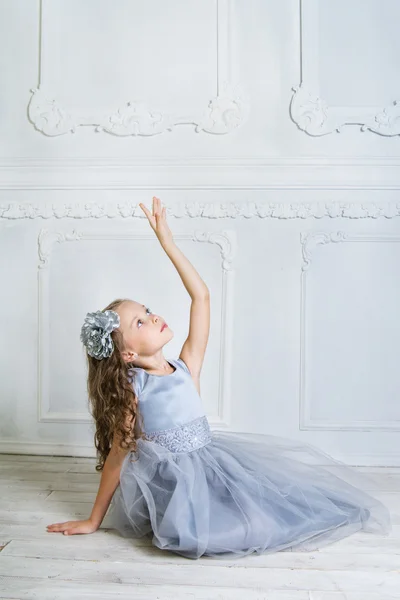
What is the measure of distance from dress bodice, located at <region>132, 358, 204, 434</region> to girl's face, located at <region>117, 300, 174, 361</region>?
2.4 inches

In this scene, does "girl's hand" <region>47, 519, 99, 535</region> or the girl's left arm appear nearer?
"girl's hand" <region>47, 519, 99, 535</region>

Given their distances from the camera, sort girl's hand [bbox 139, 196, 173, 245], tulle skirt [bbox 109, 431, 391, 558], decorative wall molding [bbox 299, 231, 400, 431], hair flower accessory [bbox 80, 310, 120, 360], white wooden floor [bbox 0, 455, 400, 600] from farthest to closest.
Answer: decorative wall molding [bbox 299, 231, 400, 431] < girl's hand [bbox 139, 196, 173, 245] < hair flower accessory [bbox 80, 310, 120, 360] < tulle skirt [bbox 109, 431, 391, 558] < white wooden floor [bbox 0, 455, 400, 600]

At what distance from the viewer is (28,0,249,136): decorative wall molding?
2.33 m

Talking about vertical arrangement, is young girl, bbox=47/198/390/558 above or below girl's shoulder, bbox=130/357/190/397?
below

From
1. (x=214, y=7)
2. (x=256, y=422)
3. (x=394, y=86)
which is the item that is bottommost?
(x=256, y=422)

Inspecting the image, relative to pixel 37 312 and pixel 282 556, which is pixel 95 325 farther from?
pixel 37 312

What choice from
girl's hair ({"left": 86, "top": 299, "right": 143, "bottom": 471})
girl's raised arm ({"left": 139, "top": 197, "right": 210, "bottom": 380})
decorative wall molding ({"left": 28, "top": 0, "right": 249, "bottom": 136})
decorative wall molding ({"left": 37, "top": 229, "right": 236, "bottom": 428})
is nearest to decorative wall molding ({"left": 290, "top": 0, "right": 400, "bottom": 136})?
decorative wall molding ({"left": 28, "top": 0, "right": 249, "bottom": 136})

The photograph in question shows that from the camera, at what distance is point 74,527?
4.98ft

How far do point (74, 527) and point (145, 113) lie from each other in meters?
1.58

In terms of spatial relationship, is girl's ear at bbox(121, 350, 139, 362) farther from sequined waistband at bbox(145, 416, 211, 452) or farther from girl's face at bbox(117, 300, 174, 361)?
sequined waistband at bbox(145, 416, 211, 452)

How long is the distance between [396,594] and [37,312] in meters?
1.71

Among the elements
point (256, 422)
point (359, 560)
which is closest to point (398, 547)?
point (359, 560)

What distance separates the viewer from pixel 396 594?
1188mm

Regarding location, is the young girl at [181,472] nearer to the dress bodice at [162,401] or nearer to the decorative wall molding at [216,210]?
the dress bodice at [162,401]
